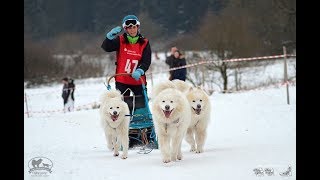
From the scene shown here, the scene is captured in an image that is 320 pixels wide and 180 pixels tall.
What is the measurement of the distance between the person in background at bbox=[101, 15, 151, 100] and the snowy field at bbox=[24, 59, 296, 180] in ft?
3.09

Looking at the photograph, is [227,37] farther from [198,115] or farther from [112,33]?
[112,33]

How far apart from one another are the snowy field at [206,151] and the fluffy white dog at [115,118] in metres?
0.20

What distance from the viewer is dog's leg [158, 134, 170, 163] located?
4910 mm

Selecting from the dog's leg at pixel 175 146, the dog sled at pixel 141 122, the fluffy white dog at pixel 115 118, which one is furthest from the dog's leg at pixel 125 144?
the dog's leg at pixel 175 146

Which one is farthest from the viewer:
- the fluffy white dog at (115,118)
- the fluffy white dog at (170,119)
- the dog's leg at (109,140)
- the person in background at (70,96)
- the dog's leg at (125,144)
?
the person in background at (70,96)

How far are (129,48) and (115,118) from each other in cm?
92

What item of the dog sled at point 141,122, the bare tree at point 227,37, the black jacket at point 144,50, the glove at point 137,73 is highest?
the bare tree at point 227,37

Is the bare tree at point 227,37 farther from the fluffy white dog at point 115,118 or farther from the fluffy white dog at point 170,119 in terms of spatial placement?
the fluffy white dog at point 170,119

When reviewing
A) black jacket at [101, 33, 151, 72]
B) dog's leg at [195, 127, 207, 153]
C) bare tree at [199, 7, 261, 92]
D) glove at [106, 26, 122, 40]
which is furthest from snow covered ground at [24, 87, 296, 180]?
bare tree at [199, 7, 261, 92]

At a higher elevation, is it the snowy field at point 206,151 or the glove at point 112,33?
the glove at point 112,33

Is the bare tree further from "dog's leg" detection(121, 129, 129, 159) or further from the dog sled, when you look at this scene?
"dog's leg" detection(121, 129, 129, 159)

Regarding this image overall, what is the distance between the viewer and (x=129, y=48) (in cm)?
586

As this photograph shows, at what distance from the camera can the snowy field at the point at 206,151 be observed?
165 inches
